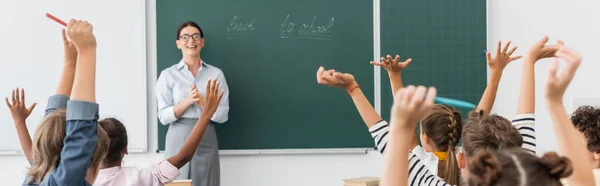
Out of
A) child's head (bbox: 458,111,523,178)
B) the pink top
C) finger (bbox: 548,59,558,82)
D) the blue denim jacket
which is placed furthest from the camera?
the pink top

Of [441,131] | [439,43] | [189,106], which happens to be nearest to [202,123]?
[441,131]

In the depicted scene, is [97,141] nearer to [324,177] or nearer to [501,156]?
[501,156]

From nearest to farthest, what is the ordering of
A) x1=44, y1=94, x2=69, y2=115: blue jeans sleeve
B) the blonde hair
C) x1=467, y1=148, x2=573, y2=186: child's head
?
x1=467, y1=148, x2=573, y2=186: child's head
the blonde hair
x1=44, y1=94, x2=69, y2=115: blue jeans sleeve

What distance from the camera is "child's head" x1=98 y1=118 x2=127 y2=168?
2.26 meters

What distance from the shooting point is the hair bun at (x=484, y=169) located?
1.23 meters

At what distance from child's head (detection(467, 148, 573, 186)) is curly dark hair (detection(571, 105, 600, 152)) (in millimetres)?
1338

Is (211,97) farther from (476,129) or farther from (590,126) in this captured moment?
(590,126)

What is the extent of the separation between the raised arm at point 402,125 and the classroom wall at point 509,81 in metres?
3.77

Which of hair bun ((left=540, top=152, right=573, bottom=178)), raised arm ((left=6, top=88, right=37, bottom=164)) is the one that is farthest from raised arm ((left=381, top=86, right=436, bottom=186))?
raised arm ((left=6, top=88, right=37, bottom=164))

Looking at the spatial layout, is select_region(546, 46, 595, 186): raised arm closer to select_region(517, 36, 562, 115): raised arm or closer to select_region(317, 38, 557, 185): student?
select_region(317, 38, 557, 185): student

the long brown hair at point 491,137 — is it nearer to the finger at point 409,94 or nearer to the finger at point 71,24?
the finger at point 409,94

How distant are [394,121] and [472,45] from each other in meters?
4.01

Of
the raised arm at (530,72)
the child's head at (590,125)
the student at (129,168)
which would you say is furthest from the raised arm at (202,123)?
the child's head at (590,125)

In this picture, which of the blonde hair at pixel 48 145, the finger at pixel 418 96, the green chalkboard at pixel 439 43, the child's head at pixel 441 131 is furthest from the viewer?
the green chalkboard at pixel 439 43
